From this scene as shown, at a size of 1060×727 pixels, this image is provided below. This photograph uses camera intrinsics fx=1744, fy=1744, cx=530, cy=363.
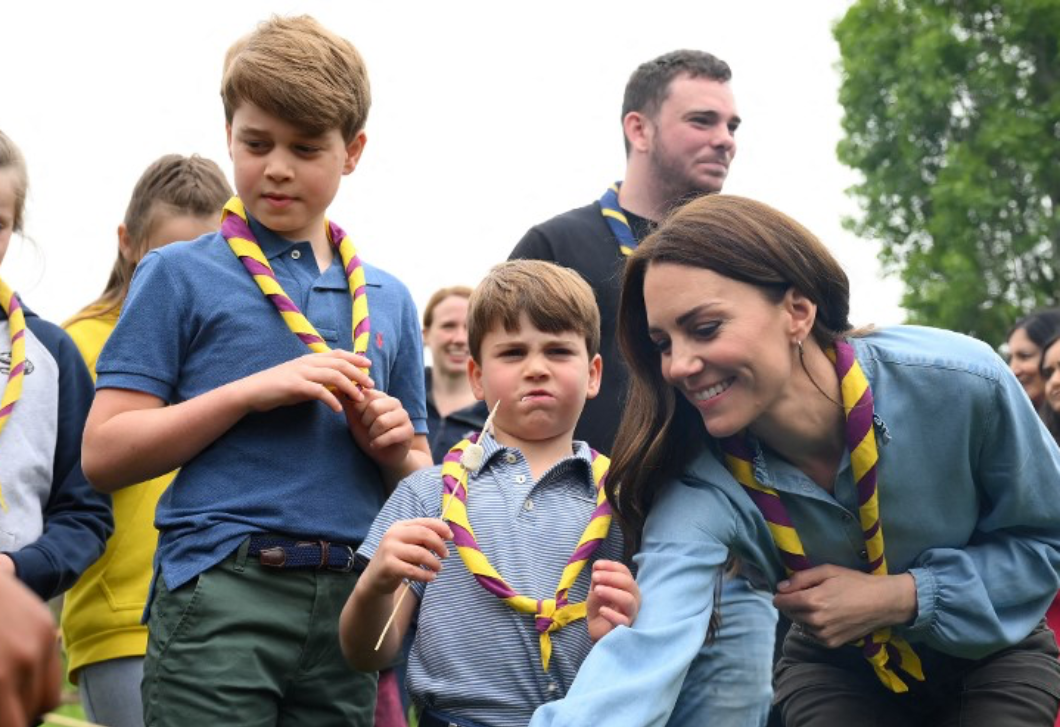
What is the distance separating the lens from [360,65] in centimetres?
450

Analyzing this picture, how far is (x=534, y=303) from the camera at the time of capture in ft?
14.9

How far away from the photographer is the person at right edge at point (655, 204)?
177 inches

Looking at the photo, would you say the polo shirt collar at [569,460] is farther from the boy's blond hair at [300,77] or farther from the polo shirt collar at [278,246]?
the boy's blond hair at [300,77]

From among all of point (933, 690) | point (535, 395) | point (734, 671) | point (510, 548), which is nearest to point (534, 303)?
point (535, 395)

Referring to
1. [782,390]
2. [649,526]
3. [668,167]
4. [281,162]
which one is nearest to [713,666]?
[649,526]

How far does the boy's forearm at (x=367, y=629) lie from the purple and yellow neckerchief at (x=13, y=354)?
1150 millimetres

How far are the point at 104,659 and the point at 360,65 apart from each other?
6.25ft

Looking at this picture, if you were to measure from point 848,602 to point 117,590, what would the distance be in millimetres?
2221

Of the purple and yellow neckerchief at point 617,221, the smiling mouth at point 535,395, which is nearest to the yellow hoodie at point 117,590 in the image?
the smiling mouth at point 535,395

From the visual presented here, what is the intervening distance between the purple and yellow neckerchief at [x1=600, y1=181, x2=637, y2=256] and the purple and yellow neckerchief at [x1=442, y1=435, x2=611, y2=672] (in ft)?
6.95

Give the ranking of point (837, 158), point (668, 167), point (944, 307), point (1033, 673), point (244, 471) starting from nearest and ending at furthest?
point (244, 471), point (1033, 673), point (668, 167), point (944, 307), point (837, 158)

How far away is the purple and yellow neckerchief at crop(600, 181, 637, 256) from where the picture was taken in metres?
6.38

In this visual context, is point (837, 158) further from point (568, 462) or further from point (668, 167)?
point (568, 462)

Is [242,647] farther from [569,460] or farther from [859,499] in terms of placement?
[859,499]
